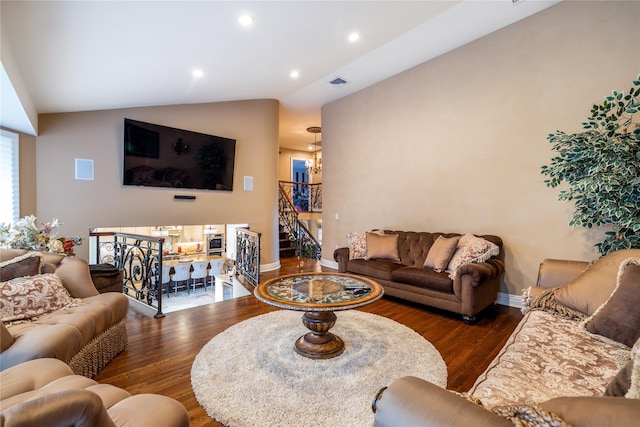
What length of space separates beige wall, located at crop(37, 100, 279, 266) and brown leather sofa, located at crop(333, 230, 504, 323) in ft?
8.00

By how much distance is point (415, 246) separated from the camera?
425 centimetres

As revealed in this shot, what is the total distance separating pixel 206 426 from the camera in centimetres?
165

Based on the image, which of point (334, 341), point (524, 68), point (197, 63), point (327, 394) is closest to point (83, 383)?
point (327, 394)

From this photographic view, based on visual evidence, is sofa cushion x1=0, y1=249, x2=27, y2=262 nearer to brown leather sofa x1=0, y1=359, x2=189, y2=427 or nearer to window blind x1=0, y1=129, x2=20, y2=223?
brown leather sofa x1=0, y1=359, x2=189, y2=427

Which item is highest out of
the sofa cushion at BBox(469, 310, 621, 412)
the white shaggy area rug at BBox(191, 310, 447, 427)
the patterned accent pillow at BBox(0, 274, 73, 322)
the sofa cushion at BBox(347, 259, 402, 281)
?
the patterned accent pillow at BBox(0, 274, 73, 322)

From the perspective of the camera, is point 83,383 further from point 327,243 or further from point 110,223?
point 327,243

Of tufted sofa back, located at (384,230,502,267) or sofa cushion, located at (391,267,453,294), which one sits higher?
tufted sofa back, located at (384,230,502,267)

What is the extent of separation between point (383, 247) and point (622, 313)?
2847mm

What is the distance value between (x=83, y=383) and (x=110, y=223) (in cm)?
392

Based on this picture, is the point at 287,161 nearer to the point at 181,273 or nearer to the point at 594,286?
the point at 181,273

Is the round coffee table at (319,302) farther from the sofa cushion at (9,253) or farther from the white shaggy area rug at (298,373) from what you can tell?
the sofa cushion at (9,253)

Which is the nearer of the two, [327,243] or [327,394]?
[327,394]

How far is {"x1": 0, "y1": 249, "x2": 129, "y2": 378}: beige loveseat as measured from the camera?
1.68 metres

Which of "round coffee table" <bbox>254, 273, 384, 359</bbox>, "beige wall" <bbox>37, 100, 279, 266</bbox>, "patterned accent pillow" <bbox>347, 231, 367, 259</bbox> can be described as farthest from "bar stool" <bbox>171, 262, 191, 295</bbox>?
"round coffee table" <bbox>254, 273, 384, 359</bbox>
